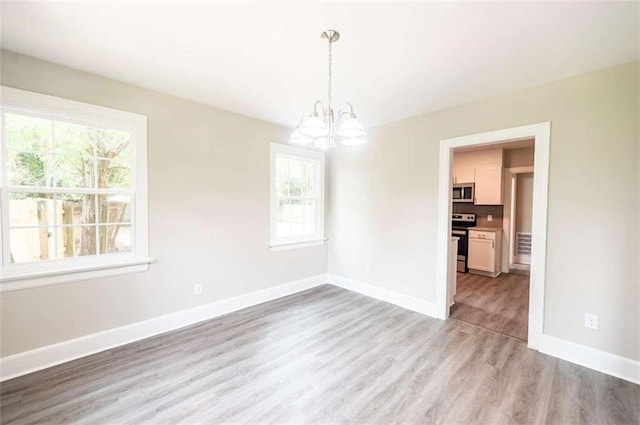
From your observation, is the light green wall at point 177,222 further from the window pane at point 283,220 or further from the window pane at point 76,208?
the window pane at point 76,208

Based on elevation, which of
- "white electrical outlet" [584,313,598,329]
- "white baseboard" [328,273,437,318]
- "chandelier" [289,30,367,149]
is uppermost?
"chandelier" [289,30,367,149]

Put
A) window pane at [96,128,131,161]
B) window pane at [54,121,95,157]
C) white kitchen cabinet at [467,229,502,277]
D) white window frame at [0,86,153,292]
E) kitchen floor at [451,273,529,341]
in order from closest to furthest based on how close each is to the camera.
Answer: white window frame at [0,86,153,292], window pane at [54,121,95,157], window pane at [96,128,131,161], kitchen floor at [451,273,529,341], white kitchen cabinet at [467,229,502,277]

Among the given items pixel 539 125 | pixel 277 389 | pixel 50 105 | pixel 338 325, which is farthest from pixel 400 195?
pixel 50 105

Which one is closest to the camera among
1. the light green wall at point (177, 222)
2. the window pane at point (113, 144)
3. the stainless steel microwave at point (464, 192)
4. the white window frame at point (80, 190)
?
the white window frame at point (80, 190)

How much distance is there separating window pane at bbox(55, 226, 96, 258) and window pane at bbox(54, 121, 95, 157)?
0.69 m

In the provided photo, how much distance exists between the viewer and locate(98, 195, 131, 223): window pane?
8.48ft

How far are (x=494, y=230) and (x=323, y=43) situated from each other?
484cm

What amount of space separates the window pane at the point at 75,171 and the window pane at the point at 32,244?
0.43 metres

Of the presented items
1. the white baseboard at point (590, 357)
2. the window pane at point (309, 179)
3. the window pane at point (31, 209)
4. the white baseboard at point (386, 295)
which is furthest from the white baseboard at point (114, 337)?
the white baseboard at point (590, 357)

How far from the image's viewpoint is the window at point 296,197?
3959 mm

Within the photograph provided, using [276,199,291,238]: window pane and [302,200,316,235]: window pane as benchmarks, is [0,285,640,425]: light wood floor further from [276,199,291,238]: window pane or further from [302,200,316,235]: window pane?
[302,200,316,235]: window pane

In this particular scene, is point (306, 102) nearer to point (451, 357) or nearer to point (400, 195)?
point (400, 195)

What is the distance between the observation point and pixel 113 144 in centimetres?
263

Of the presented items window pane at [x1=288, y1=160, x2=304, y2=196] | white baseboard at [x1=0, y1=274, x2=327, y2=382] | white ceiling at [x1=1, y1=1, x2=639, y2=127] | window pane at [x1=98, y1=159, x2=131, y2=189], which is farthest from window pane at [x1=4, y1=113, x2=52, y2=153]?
window pane at [x1=288, y1=160, x2=304, y2=196]
